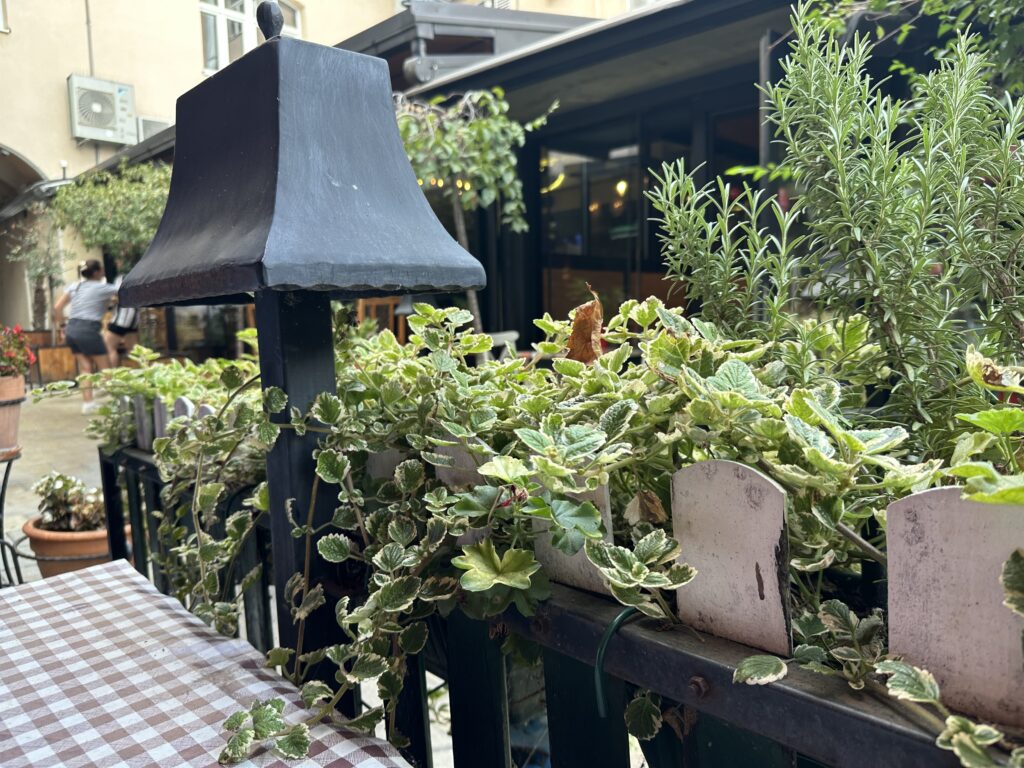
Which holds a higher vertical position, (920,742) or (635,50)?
(635,50)

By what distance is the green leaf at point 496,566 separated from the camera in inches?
23.9

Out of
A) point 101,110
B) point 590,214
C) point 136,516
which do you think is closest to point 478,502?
point 136,516

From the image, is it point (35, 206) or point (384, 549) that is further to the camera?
point (35, 206)

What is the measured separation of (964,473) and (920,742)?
0.18m

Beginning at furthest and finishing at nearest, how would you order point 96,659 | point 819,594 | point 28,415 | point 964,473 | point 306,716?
point 28,415 < point 96,659 < point 306,716 < point 819,594 < point 964,473

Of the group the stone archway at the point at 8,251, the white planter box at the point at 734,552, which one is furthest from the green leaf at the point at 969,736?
the stone archway at the point at 8,251

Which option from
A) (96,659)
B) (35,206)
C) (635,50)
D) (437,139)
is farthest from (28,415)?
(96,659)

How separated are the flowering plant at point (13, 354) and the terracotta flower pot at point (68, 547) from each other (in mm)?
690

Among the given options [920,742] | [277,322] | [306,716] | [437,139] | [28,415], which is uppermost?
[437,139]

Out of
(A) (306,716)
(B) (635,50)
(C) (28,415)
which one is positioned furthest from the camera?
(C) (28,415)

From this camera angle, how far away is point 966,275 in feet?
2.23

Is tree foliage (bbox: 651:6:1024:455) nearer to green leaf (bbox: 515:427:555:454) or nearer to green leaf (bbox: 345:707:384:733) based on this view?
green leaf (bbox: 515:427:555:454)

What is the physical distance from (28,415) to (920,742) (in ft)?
33.8

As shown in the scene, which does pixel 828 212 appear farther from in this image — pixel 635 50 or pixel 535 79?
pixel 535 79
